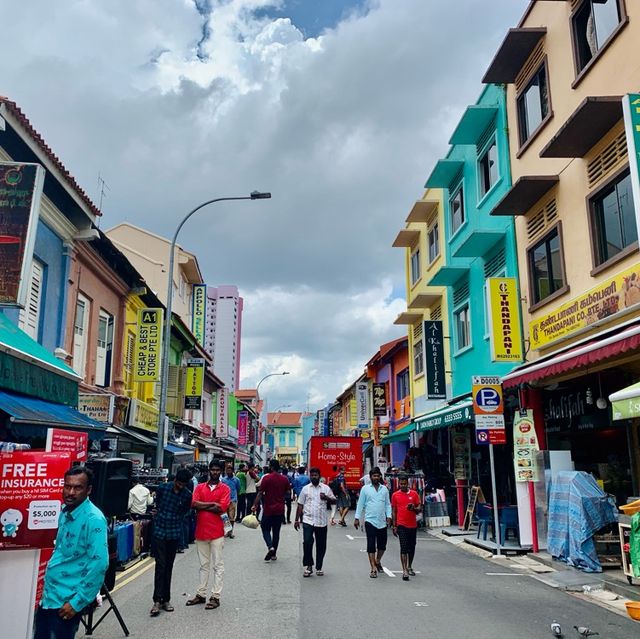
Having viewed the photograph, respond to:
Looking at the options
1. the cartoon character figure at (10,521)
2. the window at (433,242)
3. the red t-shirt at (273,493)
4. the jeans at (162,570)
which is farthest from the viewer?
the window at (433,242)

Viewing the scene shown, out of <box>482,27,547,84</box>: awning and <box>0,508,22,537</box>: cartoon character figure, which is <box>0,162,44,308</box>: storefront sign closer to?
<box>0,508,22,537</box>: cartoon character figure

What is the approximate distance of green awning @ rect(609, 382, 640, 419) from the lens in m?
7.72

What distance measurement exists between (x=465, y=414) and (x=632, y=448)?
12.5 feet

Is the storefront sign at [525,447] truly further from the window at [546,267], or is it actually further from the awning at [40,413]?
the awning at [40,413]

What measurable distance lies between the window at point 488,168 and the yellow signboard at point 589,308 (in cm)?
506

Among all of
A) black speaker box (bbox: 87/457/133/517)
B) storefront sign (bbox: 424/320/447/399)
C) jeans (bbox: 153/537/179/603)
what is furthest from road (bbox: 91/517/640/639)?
storefront sign (bbox: 424/320/447/399)

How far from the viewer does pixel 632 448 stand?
1231 centimetres

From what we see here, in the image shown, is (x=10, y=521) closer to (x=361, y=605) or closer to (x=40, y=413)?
(x=361, y=605)

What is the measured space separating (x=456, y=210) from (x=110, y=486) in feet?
51.5

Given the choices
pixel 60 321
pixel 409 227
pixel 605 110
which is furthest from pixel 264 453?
pixel 605 110

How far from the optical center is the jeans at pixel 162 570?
26.3 feet

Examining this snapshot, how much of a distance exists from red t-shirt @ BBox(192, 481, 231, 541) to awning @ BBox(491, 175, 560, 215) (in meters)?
8.49

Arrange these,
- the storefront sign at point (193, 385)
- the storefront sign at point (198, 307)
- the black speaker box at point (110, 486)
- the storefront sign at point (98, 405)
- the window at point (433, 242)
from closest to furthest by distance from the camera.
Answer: the black speaker box at point (110, 486), the storefront sign at point (98, 405), the window at point (433, 242), the storefront sign at point (193, 385), the storefront sign at point (198, 307)

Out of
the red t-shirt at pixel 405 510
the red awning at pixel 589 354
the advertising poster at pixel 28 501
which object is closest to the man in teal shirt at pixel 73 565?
the advertising poster at pixel 28 501
